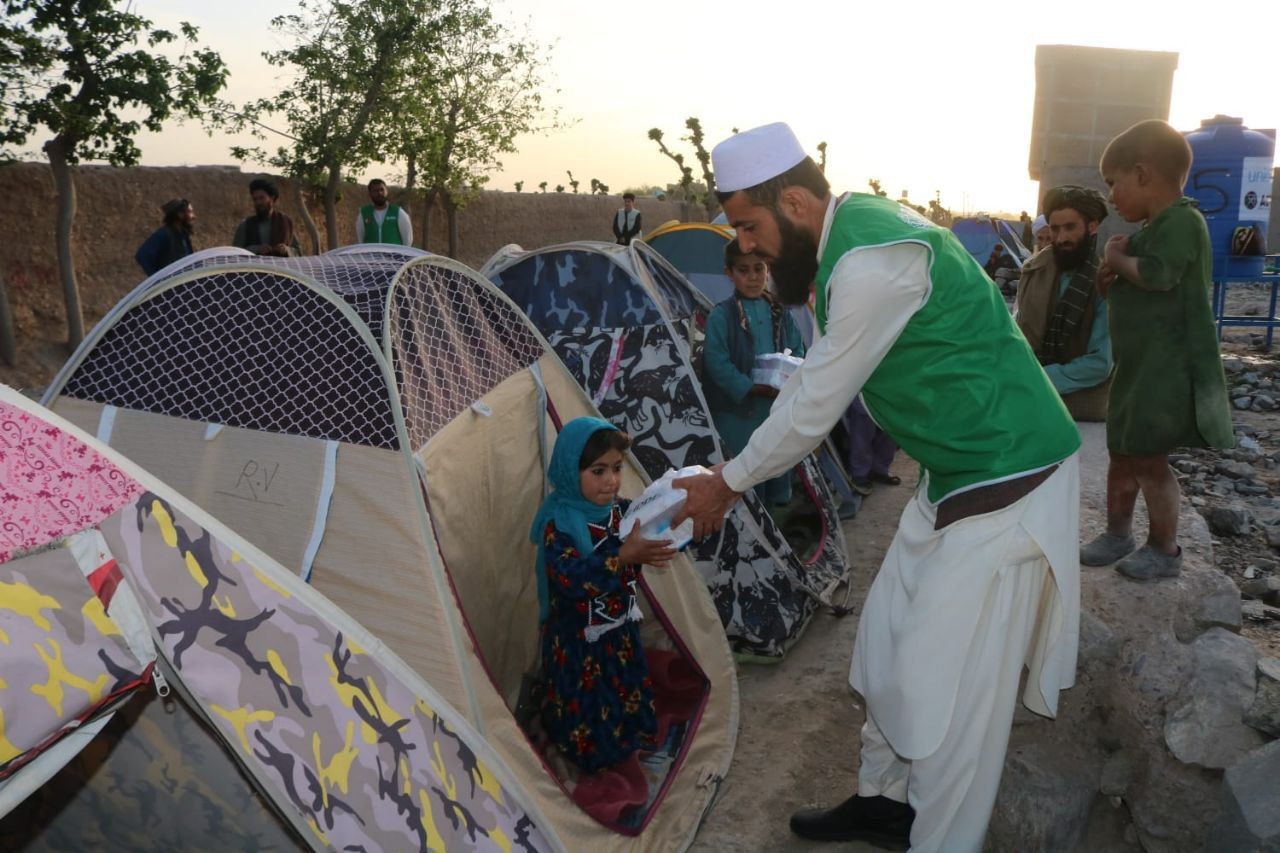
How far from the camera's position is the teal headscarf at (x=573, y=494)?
2.85 meters

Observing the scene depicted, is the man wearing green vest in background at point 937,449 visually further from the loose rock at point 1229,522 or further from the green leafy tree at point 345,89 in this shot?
the green leafy tree at point 345,89

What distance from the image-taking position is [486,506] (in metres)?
3.12

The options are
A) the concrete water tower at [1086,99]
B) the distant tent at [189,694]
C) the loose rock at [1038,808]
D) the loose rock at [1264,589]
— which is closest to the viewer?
the distant tent at [189,694]

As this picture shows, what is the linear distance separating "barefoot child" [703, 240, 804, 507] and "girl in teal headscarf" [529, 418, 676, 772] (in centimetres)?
143

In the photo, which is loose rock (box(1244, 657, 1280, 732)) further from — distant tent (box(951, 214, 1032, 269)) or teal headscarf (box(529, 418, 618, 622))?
distant tent (box(951, 214, 1032, 269))

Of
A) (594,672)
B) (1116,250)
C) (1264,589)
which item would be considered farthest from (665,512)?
(1264,589)

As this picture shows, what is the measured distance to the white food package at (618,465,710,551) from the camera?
2523 mm

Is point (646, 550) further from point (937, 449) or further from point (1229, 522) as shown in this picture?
point (1229, 522)

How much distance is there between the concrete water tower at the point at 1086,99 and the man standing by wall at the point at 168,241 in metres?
11.3

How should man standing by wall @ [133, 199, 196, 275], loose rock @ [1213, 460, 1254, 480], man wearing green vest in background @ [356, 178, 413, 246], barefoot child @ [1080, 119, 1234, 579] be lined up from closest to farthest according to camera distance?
barefoot child @ [1080, 119, 1234, 579] < loose rock @ [1213, 460, 1254, 480] < man standing by wall @ [133, 199, 196, 275] < man wearing green vest in background @ [356, 178, 413, 246]

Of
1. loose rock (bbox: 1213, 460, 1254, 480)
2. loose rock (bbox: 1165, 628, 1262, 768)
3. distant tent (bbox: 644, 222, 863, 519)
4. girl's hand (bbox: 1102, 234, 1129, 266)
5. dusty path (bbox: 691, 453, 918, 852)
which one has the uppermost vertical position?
girl's hand (bbox: 1102, 234, 1129, 266)

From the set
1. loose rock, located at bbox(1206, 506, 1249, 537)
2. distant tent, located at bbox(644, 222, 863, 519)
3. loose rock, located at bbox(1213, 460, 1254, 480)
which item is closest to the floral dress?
loose rock, located at bbox(1206, 506, 1249, 537)

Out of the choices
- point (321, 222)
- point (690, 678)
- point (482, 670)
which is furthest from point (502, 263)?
point (321, 222)

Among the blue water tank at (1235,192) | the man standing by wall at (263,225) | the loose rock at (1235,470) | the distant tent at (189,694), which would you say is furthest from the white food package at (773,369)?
the blue water tank at (1235,192)
